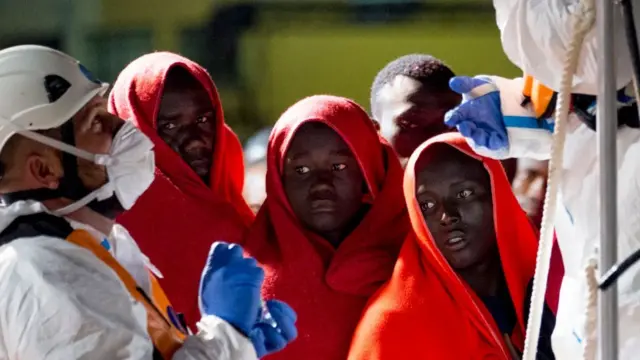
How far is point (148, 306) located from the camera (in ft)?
4.82

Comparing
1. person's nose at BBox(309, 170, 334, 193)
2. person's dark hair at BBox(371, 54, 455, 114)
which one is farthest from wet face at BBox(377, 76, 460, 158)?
person's nose at BBox(309, 170, 334, 193)

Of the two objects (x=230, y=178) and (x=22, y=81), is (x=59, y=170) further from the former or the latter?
(x=230, y=178)

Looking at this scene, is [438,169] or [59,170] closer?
[59,170]

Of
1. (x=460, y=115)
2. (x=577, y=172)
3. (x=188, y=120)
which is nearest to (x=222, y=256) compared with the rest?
(x=460, y=115)

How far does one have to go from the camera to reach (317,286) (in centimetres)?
185

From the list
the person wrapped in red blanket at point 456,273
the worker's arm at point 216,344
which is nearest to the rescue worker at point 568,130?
the person wrapped in red blanket at point 456,273

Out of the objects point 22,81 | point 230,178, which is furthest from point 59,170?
point 230,178

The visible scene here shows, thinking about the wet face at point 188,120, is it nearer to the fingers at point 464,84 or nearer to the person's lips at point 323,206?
the person's lips at point 323,206

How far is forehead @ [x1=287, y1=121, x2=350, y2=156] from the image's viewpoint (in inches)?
74.6

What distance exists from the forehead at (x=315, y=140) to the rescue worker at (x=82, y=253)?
362 millimetres

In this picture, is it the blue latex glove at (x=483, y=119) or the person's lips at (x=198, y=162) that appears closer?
the blue latex glove at (x=483, y=119)

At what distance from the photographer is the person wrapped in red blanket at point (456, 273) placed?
5.57 feet

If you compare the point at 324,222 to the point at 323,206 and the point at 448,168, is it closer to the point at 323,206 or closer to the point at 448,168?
the point at 323,206

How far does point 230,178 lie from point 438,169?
51 cm
